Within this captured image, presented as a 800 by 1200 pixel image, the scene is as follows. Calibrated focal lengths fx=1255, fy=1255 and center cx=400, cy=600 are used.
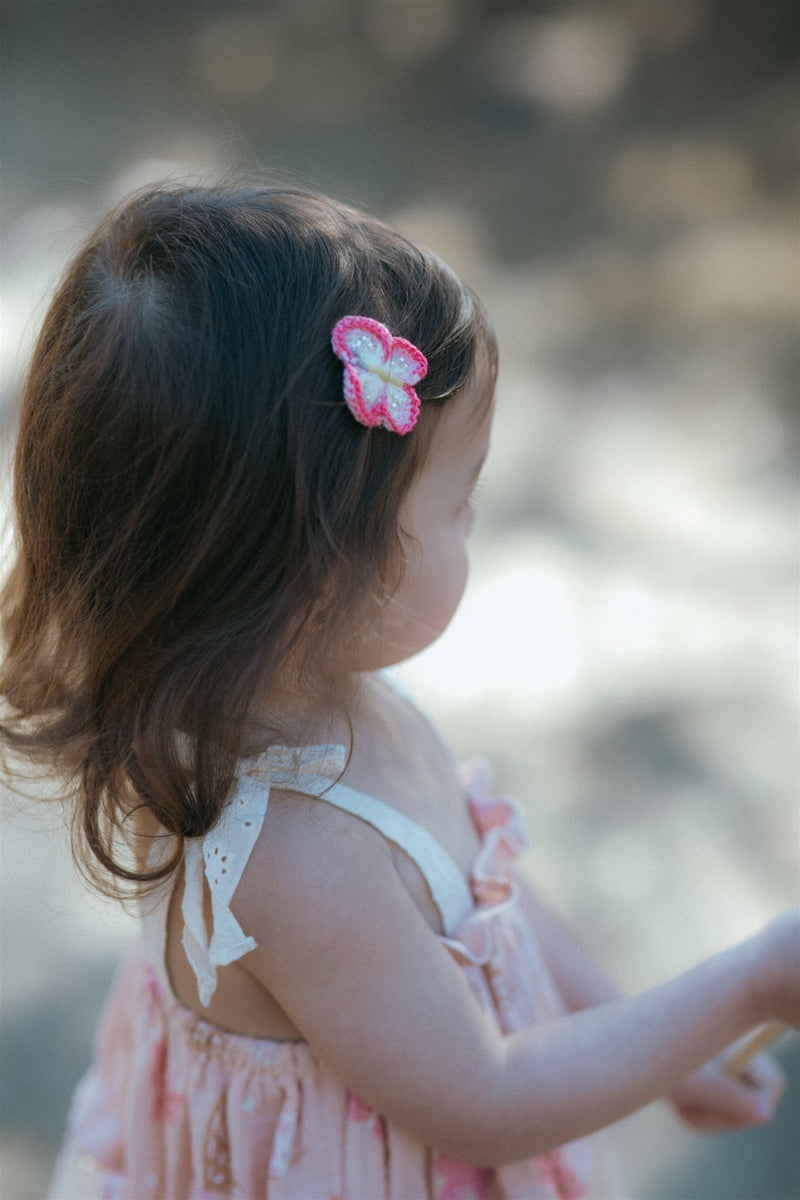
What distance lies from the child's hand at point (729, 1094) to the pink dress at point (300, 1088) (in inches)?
4.2

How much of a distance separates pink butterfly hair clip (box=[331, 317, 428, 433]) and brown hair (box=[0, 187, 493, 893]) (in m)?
0.01

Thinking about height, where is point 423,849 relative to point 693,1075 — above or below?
above

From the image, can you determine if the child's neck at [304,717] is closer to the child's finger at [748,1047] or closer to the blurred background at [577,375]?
the blurred background at [577,375]

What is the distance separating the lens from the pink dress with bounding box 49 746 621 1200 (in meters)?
0.74

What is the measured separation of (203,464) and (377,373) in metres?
0.10

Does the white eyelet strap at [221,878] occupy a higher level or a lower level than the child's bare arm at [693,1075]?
higher

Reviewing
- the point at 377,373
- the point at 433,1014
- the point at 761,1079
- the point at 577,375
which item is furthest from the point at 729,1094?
the point at 577,375

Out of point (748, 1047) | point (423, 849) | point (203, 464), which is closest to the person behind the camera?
point (203, 464)

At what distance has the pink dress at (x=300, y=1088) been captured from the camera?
74 cm

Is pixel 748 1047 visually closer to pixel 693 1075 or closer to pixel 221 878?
pixel 693 1075

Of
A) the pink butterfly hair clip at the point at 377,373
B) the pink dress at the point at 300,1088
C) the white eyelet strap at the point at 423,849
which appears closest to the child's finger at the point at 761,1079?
the pink dress at the point at 300,1088

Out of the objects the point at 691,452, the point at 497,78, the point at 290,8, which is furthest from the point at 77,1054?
the point at 290,8

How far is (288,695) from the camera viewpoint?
716mm

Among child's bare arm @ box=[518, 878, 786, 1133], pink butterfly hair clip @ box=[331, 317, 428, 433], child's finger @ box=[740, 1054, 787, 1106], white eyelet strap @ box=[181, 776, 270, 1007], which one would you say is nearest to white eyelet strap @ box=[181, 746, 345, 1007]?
white eyelet strap @ box=[181, 776, 270, 1007]
